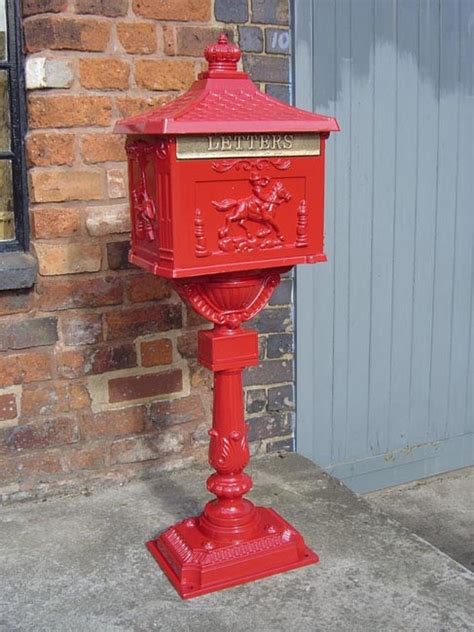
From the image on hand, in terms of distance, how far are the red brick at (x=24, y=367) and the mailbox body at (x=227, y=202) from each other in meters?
0.84

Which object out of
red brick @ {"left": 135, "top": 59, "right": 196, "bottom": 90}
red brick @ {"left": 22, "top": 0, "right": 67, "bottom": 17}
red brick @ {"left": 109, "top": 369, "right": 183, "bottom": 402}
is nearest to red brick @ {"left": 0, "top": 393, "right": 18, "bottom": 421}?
red brick @ {"left": 109, "top": 369, "right": 183, "bottom": 402}

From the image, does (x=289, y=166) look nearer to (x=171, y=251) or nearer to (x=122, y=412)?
(x=171, y=251)

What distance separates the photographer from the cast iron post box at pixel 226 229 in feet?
7.25

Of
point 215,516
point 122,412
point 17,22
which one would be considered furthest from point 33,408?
point 17,22

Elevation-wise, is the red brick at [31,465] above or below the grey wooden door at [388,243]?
below

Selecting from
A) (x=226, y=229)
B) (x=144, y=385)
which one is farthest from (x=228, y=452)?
(x=144, y=385)

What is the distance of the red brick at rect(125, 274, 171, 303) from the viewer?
10.4 ft

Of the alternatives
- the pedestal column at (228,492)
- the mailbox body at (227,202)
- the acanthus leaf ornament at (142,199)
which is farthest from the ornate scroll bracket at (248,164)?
the pedestal column at (228,492)

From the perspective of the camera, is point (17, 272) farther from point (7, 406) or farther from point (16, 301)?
point (7, 406)

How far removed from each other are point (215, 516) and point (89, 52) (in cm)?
165

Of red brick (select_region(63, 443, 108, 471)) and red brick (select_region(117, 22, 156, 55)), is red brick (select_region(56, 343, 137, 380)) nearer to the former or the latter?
red brick (select_region(63, 443, 108, 471))

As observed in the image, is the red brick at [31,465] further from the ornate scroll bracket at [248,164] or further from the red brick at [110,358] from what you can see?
the ornate scroll bracket at [248,164]

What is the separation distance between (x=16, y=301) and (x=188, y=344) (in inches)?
27.4

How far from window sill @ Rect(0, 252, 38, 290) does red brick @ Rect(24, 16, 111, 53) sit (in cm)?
73
